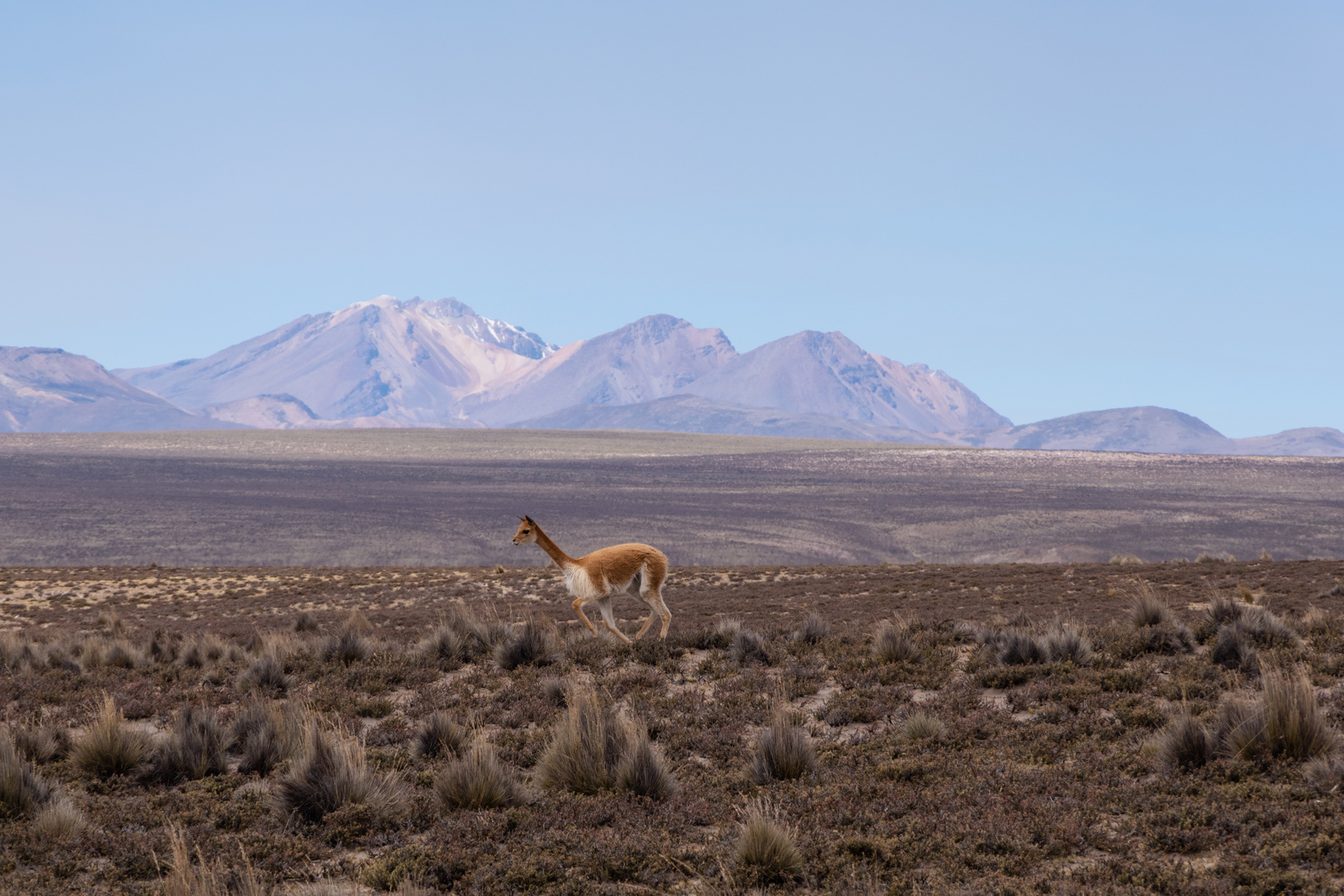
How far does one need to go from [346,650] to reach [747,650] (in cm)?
550

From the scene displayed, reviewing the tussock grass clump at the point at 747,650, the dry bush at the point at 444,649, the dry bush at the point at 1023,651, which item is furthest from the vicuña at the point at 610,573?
the dry bush at the point at 1023,651

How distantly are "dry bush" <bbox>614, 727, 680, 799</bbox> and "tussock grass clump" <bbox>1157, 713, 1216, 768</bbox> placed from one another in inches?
140

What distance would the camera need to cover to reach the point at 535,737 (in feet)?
26.1

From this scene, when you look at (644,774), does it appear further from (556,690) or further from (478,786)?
(556,690)

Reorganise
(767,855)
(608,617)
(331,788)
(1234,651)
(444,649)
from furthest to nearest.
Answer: (444,649) → (608,617) → (1234,651) → (331,788) → (767,855)

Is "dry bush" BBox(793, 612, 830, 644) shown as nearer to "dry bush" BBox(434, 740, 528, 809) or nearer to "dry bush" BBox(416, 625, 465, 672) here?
"dry bush" BBox(416, 625, 465, 672)

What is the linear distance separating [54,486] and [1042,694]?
7649 cm

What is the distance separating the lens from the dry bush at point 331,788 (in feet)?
20.2

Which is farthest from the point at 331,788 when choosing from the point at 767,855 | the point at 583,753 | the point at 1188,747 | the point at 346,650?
the point at 346,650

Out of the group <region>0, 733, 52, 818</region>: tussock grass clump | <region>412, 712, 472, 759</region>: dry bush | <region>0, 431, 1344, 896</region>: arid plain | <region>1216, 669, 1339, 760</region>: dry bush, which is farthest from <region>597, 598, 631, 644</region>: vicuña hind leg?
<region>1216, 669, 1339, 760</region>: dry bush

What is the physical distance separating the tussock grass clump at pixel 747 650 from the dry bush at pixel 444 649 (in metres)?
3.57

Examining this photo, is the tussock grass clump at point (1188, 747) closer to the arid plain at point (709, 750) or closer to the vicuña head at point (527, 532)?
the arid plain at point (709, 750)

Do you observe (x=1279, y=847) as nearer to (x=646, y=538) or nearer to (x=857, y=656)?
(x=857, y=656)

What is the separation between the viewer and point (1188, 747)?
645cm
